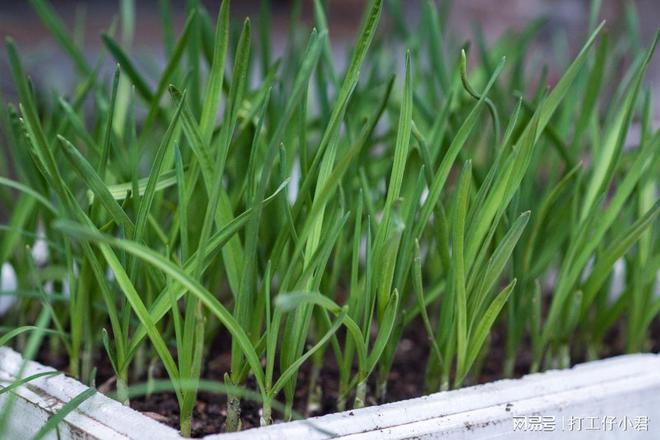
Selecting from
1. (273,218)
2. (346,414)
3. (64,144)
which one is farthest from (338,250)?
(64,144)

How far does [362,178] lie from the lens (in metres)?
0.72

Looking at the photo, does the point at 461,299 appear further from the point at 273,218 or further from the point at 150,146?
the point at 150,146

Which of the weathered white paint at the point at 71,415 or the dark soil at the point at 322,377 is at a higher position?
the weathered white paint at the point at 71,415

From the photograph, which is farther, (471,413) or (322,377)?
(322,377)

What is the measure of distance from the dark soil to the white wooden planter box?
0.08 metres

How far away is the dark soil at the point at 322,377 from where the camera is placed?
2.37ft

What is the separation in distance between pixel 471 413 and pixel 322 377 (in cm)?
22

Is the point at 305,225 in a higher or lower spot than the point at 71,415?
higher

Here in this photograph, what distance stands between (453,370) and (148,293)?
33cm

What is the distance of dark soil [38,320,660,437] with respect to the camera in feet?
2.37

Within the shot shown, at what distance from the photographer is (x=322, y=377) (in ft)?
2.76

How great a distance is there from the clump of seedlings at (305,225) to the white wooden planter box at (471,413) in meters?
0.04

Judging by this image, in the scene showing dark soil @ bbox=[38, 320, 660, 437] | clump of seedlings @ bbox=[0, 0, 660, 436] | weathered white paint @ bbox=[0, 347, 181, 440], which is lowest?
dark soil @ bbox=[38, 320, 660, 437]

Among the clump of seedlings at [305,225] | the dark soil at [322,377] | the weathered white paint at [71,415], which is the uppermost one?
the clump of seedlings at [305,225]
